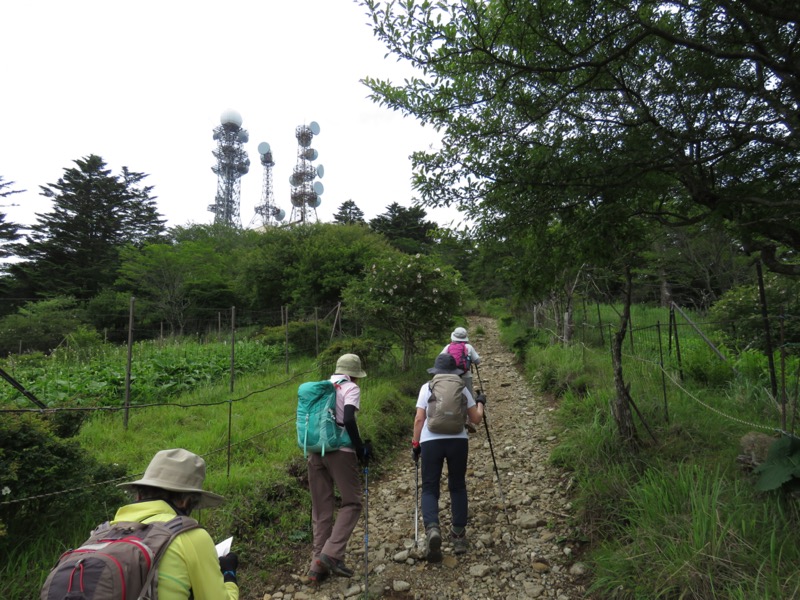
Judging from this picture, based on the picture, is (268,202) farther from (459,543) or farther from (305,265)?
(459,543)

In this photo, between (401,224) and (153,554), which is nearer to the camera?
(153,554)

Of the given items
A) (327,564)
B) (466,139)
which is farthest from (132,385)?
(466,139)

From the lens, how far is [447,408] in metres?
3.65

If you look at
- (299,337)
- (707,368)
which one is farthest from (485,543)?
(299,337)

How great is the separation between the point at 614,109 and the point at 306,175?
37065 millimetres

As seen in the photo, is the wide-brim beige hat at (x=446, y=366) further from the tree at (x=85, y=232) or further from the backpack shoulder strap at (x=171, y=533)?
the tree at (x=85, y=232)

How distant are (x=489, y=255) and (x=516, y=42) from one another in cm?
182

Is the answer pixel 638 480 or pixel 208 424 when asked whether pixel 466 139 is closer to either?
pixel 638 480

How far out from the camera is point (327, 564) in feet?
11.3

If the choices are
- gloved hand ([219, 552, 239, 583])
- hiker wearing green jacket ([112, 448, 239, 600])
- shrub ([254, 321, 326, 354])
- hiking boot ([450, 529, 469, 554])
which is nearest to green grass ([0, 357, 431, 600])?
hiking boot ([450, 529, 469, 554])

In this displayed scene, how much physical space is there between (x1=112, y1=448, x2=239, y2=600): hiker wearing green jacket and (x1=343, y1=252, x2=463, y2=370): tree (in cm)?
829

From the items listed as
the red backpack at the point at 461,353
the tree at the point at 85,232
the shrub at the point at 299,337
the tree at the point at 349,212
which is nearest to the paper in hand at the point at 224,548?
the red backpack at the point at 461,353

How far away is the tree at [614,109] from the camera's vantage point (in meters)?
2.88

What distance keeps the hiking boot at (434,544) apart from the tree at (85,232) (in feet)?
101
